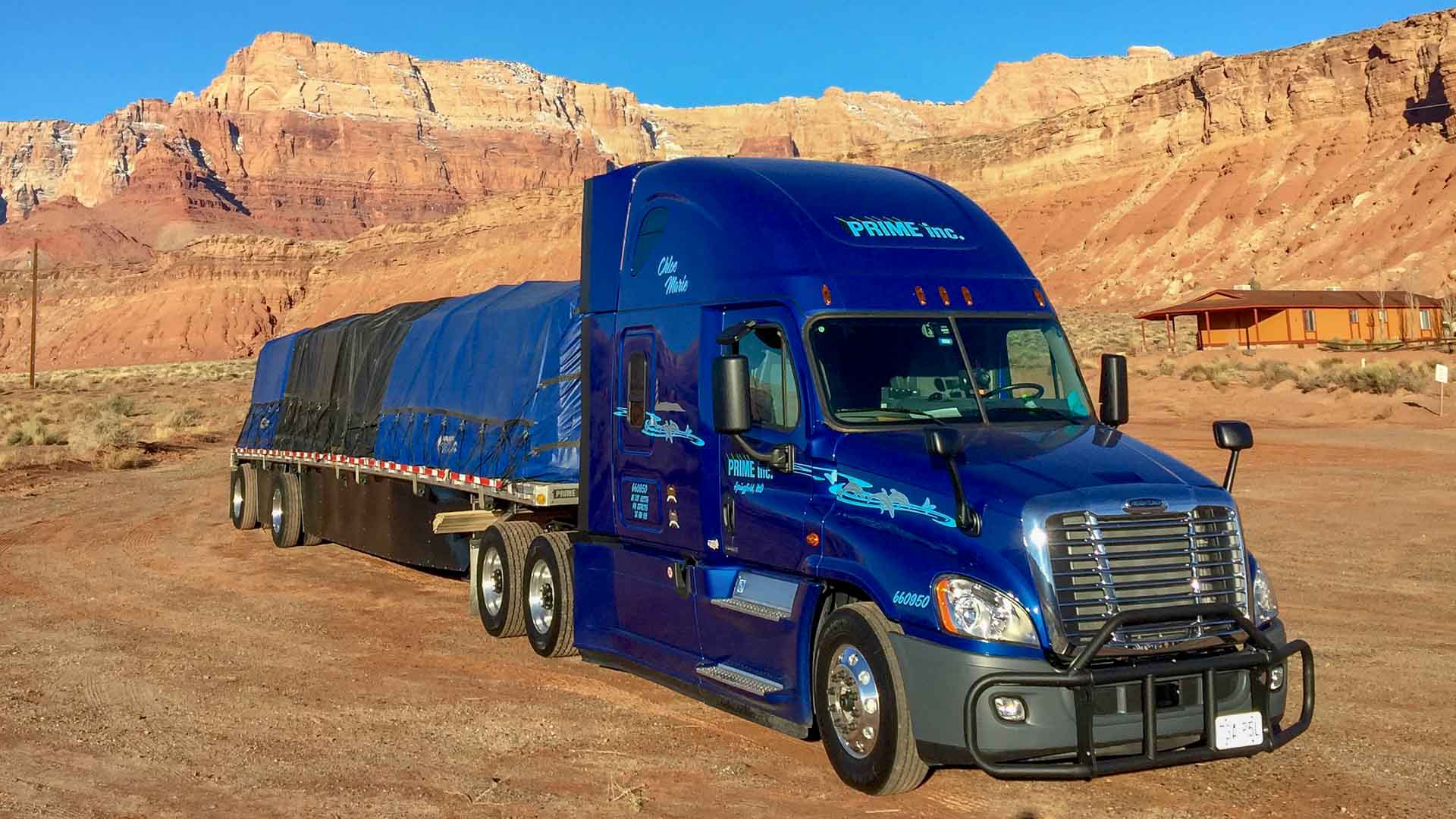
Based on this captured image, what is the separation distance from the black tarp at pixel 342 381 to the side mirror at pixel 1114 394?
820 centimetres

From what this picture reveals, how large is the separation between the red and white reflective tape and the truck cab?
79.8 inches

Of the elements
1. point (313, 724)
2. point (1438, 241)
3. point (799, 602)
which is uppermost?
point (1438, 241)

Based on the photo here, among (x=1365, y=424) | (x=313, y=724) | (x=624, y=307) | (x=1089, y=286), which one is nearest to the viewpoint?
(x=313, y=724)

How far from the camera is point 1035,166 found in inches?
4451

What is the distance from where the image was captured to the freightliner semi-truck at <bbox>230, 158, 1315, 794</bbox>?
240 inches

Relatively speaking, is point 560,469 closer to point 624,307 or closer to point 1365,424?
point 624,307

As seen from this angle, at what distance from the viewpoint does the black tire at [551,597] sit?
1010cm

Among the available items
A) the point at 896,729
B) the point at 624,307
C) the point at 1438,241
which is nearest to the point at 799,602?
the point at 896,729

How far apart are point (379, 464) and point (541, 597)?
14.0 ft

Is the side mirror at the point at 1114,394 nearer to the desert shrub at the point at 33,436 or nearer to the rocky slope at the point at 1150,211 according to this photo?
the desert shrub at the point at 33,436

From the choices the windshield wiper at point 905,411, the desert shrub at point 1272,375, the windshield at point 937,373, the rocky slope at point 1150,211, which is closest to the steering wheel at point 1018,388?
the windshield at point 937,373

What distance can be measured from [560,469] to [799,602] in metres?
4.32

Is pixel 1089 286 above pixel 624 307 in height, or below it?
above

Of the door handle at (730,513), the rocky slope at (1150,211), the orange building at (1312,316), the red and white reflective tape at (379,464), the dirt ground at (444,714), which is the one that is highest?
the rocky slope at (1150,211)
